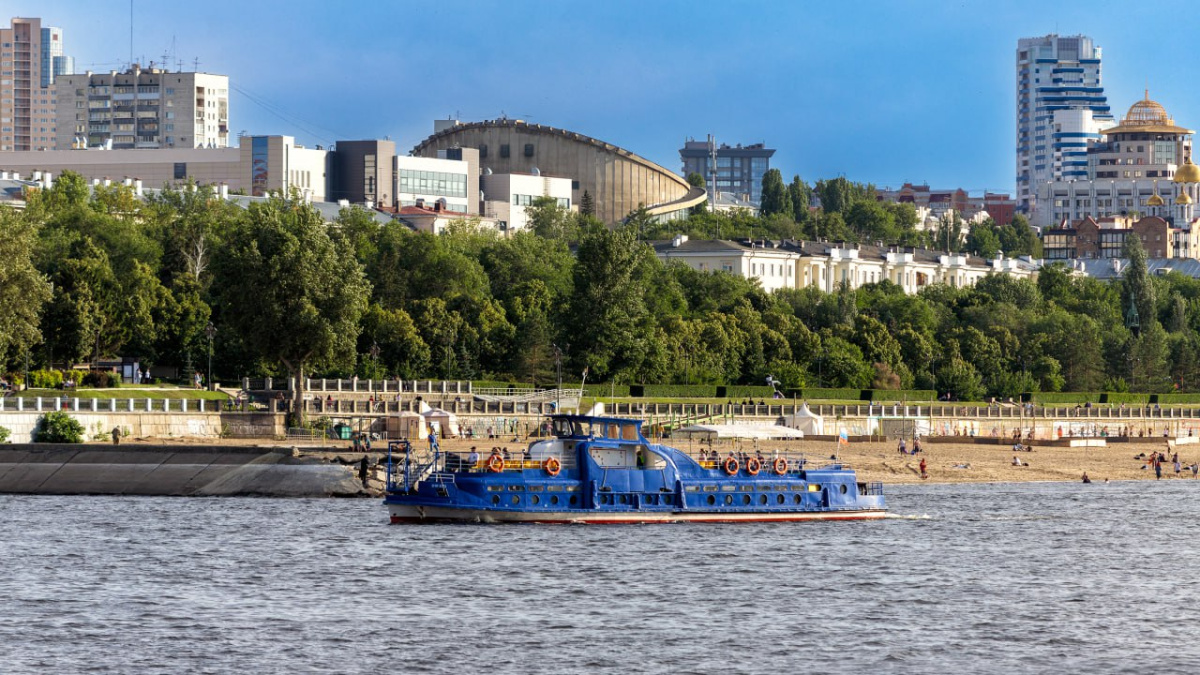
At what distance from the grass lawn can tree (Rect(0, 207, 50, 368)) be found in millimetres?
2900

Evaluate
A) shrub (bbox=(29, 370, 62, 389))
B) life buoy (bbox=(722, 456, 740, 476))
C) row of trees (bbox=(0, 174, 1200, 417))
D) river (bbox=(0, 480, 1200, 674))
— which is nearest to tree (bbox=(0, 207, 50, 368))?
row of trees (bbox=(0, 174, 1200, 417))

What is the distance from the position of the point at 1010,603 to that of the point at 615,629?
12145mm

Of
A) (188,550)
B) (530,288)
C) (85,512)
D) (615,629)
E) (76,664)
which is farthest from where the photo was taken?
(530,288)

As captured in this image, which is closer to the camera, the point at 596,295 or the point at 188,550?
the point at 188,550

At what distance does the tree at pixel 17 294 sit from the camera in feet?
322

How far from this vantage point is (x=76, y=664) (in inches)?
1693

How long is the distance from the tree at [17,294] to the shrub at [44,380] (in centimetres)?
186

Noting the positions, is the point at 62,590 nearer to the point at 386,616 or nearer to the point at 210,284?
the point at 386,616

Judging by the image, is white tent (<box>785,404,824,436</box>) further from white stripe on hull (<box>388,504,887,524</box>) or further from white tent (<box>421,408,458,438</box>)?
white stripe on hull (<box>388,504,887,524</box>)

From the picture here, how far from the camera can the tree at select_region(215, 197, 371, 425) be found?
10638 cm

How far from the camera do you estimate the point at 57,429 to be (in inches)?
3541

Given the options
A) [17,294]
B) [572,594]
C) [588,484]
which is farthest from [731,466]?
[17,294]

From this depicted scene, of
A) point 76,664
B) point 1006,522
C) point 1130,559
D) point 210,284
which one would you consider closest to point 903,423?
point 210,284

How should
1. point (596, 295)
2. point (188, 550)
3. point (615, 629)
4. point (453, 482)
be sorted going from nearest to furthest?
point (615, 629) < point (188, 550) < point (453, 482) < point (596, 295)
